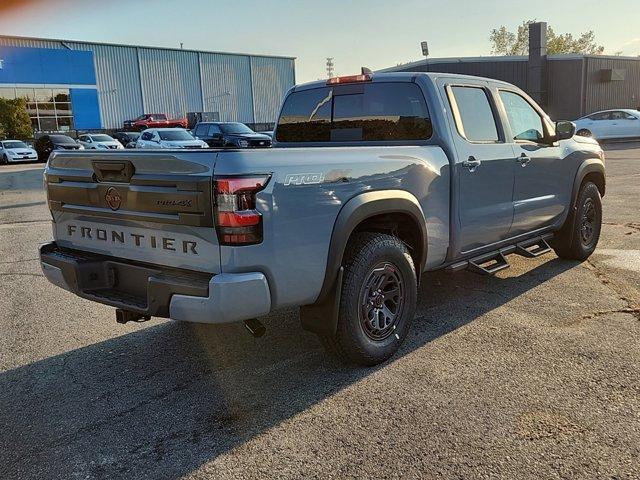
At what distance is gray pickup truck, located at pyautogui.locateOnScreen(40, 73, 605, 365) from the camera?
294 centimetres

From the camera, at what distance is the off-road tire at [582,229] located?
601 cm

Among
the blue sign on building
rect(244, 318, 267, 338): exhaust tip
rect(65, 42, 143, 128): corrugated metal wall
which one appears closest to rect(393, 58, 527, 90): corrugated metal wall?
rect(65, 42, 143, 128): corrugated metal wall

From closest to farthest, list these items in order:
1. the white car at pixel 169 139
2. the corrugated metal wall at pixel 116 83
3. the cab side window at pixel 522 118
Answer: the cab side window at pixel 522 118 → the white car at pixel 169 139 → the corrugated metal wall at pixel 116 83

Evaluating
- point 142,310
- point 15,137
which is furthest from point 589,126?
point 15,137

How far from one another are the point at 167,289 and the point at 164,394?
0.79m

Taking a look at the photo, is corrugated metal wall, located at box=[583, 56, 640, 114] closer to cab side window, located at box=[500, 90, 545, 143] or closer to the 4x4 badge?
cab side window, located at box=[500, 90, 545, 143]

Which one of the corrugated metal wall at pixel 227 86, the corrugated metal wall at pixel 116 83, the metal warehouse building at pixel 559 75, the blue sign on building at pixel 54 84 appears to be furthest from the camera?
the corrugated metal wall at pixel 227 86

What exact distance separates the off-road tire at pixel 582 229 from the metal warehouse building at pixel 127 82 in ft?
149

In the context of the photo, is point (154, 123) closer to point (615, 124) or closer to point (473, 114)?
point (615, 124)

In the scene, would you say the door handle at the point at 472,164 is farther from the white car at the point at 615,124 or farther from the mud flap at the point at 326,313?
the white car at the point at 615,124

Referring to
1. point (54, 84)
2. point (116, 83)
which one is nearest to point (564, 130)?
point (54, 84)

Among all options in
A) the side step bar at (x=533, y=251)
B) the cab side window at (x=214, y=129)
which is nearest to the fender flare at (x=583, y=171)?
the side step bar at (x=533, y=251)

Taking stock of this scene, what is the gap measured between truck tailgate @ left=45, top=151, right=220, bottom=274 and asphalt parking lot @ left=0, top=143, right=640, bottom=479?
0.86m

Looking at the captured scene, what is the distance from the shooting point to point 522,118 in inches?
210
